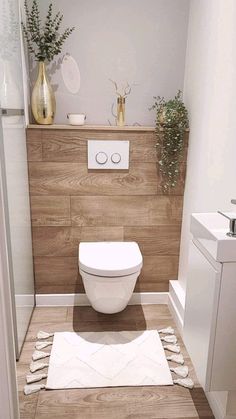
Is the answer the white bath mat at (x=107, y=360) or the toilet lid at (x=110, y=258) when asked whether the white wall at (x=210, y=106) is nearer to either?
the toilet lid at (x=110, y=258)

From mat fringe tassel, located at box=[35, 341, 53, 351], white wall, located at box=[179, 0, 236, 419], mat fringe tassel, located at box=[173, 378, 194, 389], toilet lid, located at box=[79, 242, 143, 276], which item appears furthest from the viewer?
mat fringe tassel, located at box=[35, 341, 53, 351]

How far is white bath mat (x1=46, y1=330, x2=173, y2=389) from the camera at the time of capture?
67.2 inches

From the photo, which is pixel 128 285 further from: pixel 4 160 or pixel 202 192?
pixel 4 160

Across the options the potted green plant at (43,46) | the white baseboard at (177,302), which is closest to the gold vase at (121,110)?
the potted green plant at (43,46)

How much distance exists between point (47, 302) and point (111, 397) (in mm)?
919

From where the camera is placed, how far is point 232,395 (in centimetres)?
142

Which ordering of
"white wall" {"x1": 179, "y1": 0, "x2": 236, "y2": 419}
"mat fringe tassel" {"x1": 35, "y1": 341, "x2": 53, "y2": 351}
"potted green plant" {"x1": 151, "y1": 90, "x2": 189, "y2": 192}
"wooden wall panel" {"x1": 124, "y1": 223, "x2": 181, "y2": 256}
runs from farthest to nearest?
1. "wooden wall panel" {"x1": 124, "y1": 223, "x2": 181, "y2": 256}
2. "potted green plant" {"x1": 151, "y1": 90, "x2": 189, "y2": 192}
3. "mat fringe tassel" {"x1": 35, "y1": 341, "x2": 53, "y2": 351}
4. "white wall" {"x1": 179, "y1": 0, "x2": 236, "y2": 419}

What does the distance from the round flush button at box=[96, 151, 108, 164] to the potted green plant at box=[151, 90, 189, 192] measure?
0.34 meters

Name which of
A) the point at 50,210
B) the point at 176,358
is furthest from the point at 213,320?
the point at 50,210

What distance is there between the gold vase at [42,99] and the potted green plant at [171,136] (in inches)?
26.2

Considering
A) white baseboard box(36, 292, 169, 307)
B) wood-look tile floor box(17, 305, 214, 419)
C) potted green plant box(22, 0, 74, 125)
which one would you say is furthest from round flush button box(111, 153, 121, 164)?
wood-look tile floor box(17, 305, 214, 419)

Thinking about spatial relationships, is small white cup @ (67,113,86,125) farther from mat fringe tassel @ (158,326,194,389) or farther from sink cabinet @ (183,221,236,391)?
mat fringe tassel @ (158,326,194,389)

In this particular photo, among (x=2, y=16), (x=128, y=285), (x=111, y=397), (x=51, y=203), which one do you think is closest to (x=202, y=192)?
(x=128, y=285)

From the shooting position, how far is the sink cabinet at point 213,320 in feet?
3.78
